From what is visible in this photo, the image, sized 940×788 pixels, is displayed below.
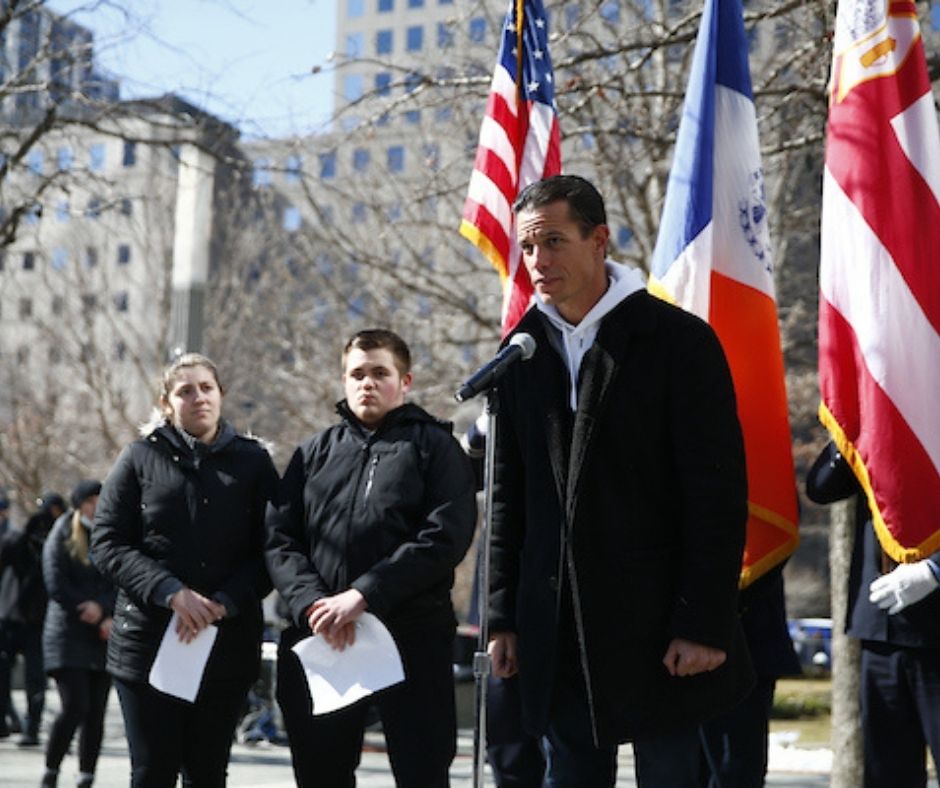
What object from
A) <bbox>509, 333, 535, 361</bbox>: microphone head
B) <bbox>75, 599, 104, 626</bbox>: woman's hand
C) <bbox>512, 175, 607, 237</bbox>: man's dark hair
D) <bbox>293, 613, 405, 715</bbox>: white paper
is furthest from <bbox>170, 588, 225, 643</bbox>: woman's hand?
<bbox>75, 599, 104, 626</bbox>: woman's hand

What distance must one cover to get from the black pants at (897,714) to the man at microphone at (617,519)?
95 cm

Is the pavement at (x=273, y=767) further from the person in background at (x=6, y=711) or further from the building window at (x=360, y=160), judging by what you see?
the building window at (x=360, y=160)

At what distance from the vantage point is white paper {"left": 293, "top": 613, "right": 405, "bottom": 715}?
5.60 metres

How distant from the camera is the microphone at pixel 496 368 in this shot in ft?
15.1

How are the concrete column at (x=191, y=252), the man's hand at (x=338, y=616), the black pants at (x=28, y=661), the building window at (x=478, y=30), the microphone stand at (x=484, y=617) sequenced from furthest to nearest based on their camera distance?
the building window at (x=478, y=30), the concrete column at (x=191, y=252), the black pants at (x=28, y=661), the man's hand at (x=338, y=616), the microphone stand at (x=484, y=617)

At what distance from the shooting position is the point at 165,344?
30.3 m

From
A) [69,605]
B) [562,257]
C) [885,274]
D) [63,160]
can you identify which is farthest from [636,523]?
[63,160]

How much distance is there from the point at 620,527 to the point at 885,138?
2.65 m

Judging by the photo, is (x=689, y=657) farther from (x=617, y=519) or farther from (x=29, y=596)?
(x=29, y=596)

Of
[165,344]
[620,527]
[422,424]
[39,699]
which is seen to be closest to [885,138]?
[422,424]

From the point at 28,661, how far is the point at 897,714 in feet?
29.7

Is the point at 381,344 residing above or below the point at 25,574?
above

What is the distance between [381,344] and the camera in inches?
236

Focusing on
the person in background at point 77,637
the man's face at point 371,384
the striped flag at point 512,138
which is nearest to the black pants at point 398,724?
the man's face at point 371,384
